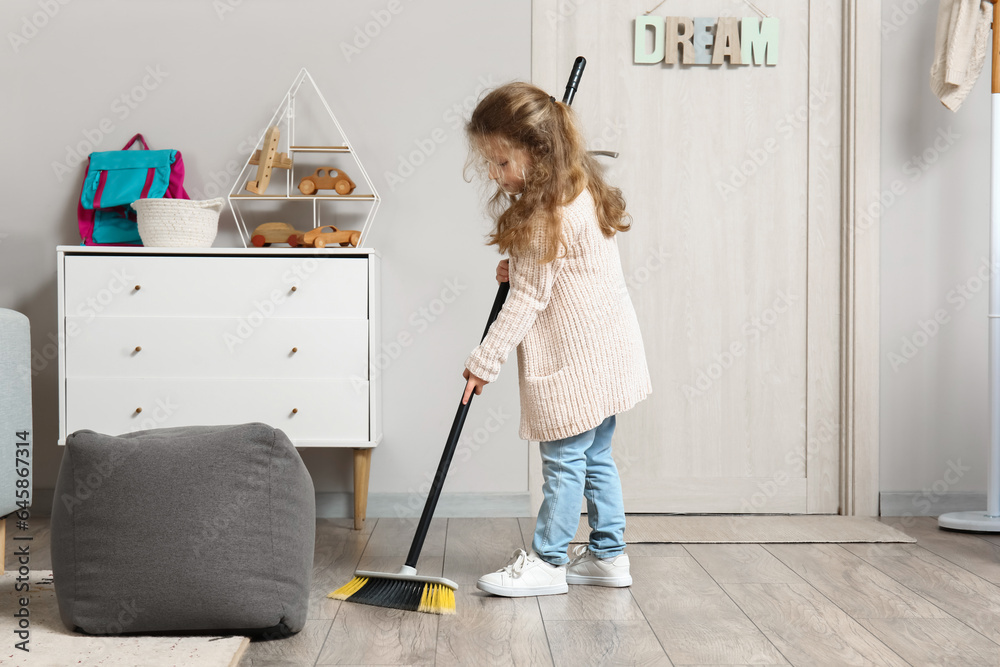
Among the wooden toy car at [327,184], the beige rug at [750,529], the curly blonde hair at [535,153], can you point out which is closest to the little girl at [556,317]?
the curly blonde hair at [535,153]

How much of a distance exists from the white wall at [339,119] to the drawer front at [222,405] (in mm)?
299

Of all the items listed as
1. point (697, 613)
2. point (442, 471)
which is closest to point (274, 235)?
point (442, 471)

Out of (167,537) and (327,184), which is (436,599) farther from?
(327,184)

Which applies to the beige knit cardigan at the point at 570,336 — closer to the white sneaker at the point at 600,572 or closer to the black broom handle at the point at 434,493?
the black broom handle at the point at 434,493

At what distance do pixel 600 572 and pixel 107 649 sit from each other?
945 mm

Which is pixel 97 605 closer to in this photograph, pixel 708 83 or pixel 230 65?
pixel 230 65

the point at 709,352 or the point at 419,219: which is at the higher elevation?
the point at 419,219

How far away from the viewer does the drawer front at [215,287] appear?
2.15m

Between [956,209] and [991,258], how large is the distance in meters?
0.27

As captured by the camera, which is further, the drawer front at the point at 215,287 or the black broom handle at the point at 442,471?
the drawer front at the point at 215,287

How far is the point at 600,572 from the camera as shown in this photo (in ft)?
5.74

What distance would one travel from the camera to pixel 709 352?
2.55m

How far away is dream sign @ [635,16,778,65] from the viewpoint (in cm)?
250

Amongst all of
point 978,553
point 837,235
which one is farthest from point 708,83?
point 978,553
